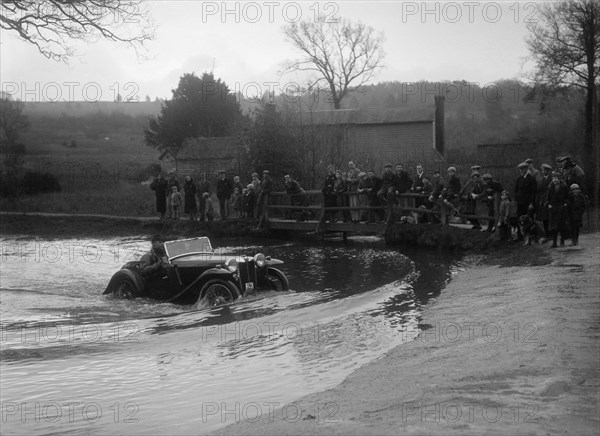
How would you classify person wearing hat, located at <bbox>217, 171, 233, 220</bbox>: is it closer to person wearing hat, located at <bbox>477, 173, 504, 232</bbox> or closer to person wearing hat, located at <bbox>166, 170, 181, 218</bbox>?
person wearing hat, located at <bbox>166, 170, 181, 218</bbox>

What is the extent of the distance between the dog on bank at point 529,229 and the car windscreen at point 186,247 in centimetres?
796

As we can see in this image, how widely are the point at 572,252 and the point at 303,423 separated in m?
11.4

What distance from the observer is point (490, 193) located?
21.1 m

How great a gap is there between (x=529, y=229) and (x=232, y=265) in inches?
318

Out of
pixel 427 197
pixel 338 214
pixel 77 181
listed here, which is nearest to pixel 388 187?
pixel 427 197

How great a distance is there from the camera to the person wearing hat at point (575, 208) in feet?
57.3

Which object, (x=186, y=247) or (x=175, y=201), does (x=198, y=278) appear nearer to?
(x=186, y=247)

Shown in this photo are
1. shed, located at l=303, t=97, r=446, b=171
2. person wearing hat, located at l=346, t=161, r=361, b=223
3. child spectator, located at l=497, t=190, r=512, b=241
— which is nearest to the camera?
child spectator, located at l=497, t=190, r=512, b=241

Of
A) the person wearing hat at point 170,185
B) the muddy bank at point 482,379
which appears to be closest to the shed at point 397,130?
the person wearing hat at point 170,185

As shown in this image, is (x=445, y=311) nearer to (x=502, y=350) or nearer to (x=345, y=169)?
(x=502, y=350)

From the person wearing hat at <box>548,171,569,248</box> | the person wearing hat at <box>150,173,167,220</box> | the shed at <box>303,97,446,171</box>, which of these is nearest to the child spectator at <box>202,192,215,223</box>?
the person wearing hat at <box>150,173,167,220</box>

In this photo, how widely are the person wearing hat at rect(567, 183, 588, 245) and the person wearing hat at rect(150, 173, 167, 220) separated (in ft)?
61.9

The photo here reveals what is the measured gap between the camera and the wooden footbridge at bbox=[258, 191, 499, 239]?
24.5 meters

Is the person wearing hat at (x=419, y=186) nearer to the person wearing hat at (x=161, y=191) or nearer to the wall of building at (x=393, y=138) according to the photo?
the person wearing hat at (x=161, y=191)
